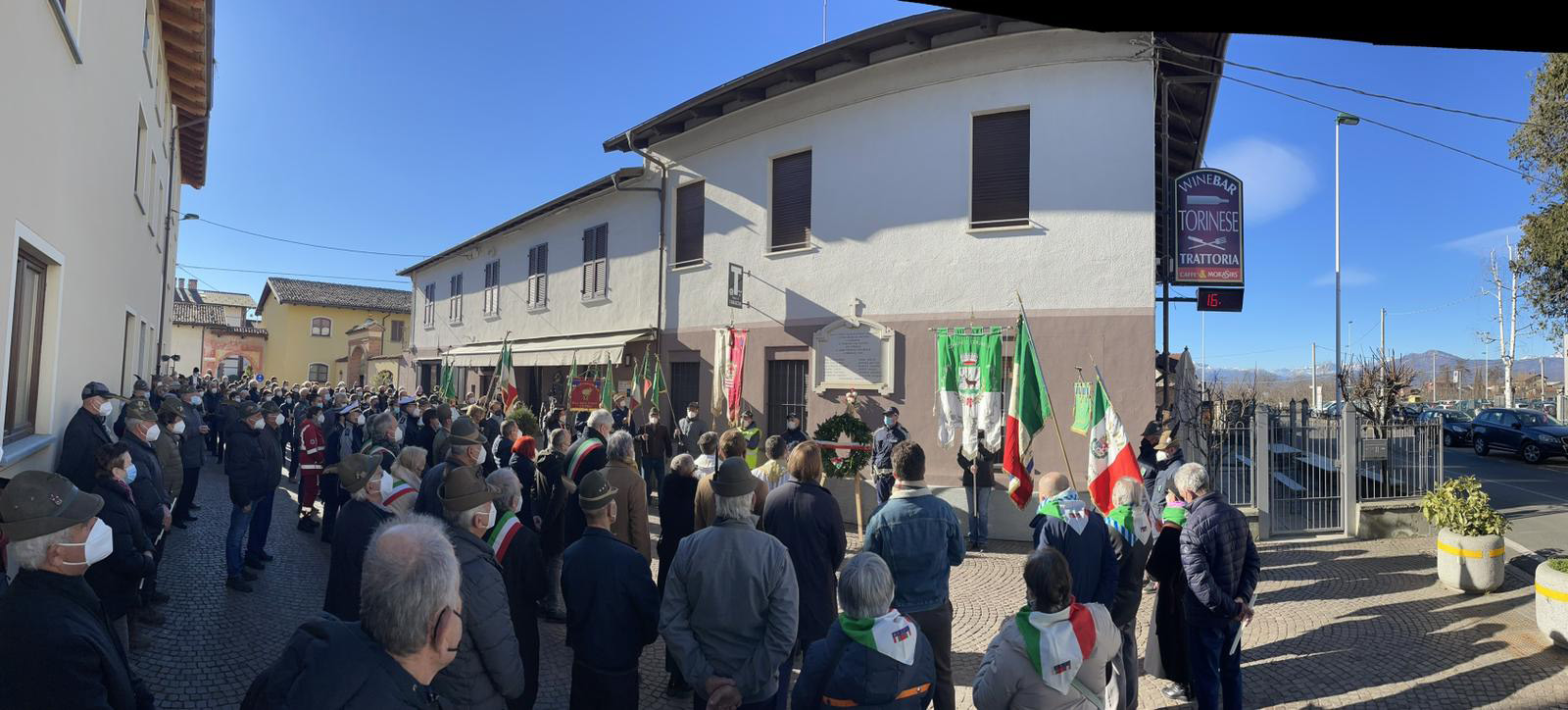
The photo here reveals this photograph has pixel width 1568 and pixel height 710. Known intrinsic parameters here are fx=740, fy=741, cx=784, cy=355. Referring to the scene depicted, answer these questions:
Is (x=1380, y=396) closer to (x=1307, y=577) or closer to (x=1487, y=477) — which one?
(x=1487, y=477)

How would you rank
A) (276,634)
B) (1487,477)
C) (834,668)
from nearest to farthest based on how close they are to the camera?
(834,668) → (276,634) → (1487,477)

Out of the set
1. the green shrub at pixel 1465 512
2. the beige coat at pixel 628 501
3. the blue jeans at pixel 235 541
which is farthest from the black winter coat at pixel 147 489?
the green shrub at pixel 1465 512

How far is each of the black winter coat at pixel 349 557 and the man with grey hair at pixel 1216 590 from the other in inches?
199

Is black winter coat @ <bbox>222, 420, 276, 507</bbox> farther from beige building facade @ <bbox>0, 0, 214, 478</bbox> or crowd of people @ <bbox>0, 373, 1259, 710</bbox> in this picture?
beige building facade @ <bbox>0, 0, 214, 478</bbox>

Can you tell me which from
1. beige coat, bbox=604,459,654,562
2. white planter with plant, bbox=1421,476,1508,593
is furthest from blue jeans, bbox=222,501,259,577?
white planter with plant, bbox=1421,476,1508,593

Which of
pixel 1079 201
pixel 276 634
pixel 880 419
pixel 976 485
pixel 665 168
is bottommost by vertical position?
pixel 276 634

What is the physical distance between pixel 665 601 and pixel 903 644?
4.13ft

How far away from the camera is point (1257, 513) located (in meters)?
10.6

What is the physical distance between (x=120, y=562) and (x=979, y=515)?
890cm

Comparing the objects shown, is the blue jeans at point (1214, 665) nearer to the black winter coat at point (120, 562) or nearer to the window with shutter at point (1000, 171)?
the black winter coat at point (120, 562)

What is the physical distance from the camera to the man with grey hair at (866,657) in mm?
3000

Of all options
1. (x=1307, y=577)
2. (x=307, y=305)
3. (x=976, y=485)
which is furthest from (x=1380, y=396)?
(x=307, y=305)

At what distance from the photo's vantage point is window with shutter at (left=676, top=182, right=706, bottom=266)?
1545cm

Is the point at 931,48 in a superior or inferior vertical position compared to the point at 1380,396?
superior
